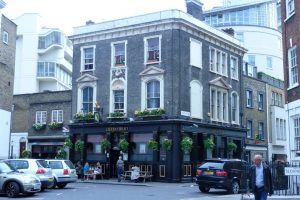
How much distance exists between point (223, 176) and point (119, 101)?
15.7 metres

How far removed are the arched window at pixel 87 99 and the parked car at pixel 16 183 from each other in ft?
61.0

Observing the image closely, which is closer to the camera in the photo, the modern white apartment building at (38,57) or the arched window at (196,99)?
the arched window at (196,99)

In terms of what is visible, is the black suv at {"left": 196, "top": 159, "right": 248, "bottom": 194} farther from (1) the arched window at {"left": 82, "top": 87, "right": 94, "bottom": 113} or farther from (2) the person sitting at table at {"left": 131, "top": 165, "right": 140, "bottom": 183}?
(1) the arched window at {"left": 82, "top": 87, "right": 94, "bottom": 113}

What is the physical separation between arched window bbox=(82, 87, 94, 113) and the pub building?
9 cm

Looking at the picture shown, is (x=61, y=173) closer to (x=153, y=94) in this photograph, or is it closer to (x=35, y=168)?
(x=35, y=168)

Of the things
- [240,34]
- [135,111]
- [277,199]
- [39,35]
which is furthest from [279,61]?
[277,199]

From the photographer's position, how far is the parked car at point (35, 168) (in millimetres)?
22312

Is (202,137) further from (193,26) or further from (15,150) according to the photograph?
(15,150)

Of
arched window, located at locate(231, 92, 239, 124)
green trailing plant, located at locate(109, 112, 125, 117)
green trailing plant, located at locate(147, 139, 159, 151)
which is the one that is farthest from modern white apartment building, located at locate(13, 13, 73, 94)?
green trailing plant, located at locate(147, 139, 159, 151)

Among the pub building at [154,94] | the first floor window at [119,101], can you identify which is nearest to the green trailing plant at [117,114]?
the pub building at [154,94]

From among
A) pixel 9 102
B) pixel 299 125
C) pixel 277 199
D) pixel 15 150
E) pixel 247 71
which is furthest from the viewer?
pixel 247 71

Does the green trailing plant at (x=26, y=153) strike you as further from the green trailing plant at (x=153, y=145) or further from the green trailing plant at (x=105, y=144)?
the green trailing plant at (x=153, y=145)

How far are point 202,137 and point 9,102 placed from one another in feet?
54.5

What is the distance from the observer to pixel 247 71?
4856 cm
